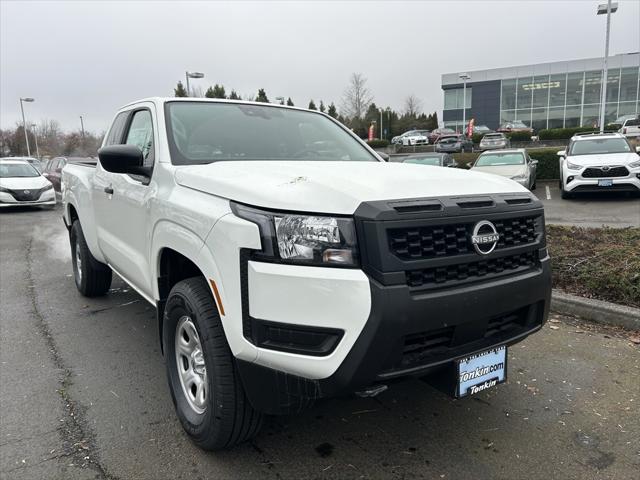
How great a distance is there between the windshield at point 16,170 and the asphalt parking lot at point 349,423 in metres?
13.1

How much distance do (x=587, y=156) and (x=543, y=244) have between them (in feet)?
37.4

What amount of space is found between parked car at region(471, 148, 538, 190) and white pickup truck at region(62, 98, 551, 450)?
38.8ft

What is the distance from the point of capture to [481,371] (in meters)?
2.45

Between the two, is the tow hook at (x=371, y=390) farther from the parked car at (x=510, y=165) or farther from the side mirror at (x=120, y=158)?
the parked car at (x=510, y=165)

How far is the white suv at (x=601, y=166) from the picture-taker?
38.0 feet

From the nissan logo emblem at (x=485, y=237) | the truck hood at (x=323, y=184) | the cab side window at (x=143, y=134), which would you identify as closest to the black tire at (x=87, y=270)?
the cab side window at (x=143, y=134)

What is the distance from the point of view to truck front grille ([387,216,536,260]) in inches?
82.4

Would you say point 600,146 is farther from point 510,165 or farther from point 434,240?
point 434,240

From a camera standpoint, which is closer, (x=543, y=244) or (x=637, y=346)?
(x=543, y=244)

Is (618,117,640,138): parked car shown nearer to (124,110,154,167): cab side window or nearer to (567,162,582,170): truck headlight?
(567,162,582,170): truck headlight

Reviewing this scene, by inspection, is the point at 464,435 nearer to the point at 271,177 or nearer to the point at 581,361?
the point at 581,361

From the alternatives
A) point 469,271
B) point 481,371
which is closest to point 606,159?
point 481,371

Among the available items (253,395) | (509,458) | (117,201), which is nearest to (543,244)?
(509,458)

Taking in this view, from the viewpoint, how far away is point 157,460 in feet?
8.58
